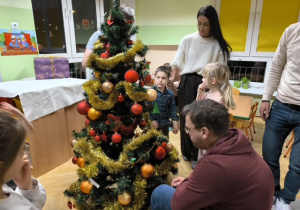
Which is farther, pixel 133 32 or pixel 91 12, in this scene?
pixel 91 12

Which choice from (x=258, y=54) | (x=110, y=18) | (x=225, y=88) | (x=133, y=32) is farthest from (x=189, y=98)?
(x=258, y=54)

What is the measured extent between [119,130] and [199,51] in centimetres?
116

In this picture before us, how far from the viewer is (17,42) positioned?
7.89ft

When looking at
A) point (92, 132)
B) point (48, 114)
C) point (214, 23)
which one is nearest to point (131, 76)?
point (92, 132)

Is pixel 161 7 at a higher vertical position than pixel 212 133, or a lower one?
higher

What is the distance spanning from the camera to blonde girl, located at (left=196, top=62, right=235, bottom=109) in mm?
1825

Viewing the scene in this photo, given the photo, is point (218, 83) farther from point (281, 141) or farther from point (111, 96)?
point (111, 96)

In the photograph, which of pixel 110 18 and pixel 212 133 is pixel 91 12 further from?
pixel 212 133

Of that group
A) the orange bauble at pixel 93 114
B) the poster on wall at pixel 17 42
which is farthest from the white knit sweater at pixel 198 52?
the poster on wall at pixel 17 42

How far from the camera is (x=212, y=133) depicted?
3.40ft

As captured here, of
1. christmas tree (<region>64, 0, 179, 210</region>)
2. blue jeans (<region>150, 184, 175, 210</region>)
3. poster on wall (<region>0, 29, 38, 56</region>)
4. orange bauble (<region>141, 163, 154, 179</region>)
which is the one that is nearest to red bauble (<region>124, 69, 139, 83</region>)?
christmas tree (<region>64, 0, 179, 210</region>)

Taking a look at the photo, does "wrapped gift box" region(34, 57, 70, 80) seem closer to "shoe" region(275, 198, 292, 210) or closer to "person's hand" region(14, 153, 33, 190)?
"person's hand" region(14, 153, 33, 190)

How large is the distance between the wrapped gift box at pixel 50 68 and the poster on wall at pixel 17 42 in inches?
11.9

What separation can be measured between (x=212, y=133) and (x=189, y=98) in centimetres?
117
